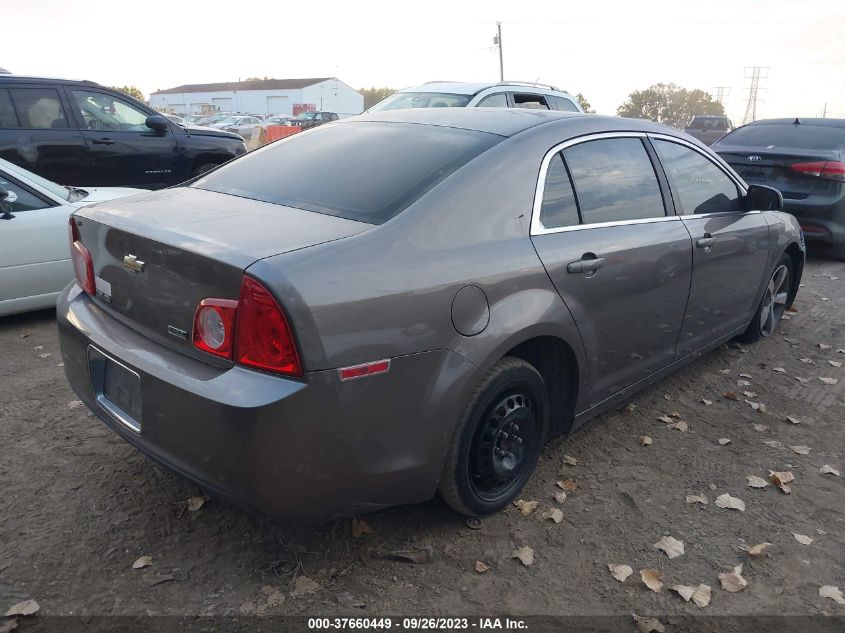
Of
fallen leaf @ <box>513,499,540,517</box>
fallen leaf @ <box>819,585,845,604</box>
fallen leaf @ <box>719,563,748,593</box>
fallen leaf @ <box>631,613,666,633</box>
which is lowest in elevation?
fallen leaf @ <box>819,585,845,604</box>

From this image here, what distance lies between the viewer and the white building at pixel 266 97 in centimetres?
9238

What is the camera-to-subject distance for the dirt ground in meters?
2.53

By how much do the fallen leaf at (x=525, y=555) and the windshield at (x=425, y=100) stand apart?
6.73 m

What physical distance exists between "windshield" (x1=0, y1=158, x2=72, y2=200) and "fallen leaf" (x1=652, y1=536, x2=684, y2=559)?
16.2ft

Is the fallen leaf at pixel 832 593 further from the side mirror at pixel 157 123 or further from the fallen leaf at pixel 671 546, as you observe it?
the side mirror at pixel 157 123

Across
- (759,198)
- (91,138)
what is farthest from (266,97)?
(759,198)

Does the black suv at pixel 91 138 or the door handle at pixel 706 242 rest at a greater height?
the black suv at pixel 91 138

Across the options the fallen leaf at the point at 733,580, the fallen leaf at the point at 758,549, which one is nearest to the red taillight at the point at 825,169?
the fallen leaf at the point at 758,549

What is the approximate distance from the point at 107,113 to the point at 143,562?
23.6 ft

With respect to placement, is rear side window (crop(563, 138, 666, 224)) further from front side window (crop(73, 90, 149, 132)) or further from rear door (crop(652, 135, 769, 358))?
front side window (crop(73, 90, 149, 132))

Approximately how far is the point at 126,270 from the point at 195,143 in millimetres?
7117

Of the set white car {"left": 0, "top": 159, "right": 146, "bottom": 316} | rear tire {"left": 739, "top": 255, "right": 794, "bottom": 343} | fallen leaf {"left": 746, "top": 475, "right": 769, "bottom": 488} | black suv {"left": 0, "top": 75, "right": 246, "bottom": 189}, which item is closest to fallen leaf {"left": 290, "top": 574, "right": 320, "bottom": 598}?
fallen leaf {"left": 746, "top": 475, "right": 769, "bottom": 488}

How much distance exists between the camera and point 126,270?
263 cm

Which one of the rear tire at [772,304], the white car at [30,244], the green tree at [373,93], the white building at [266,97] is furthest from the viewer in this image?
the green tree at [373,93]
